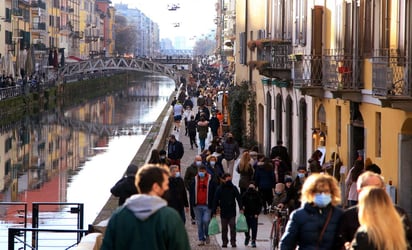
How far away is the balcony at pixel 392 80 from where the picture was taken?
54.9 feet

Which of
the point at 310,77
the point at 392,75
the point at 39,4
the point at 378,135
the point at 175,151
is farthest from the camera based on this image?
the point at 39,4

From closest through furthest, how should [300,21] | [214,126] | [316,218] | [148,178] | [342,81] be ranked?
[148,178]
[316,218]
[342,81]
[300,21]
[214,126]

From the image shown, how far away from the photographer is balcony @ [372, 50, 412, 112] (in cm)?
1673

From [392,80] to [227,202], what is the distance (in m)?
3.06

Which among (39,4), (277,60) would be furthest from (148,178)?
(39,4)

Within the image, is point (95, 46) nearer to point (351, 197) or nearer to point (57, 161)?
point (57, 161)

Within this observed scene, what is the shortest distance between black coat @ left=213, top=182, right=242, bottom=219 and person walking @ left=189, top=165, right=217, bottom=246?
1.11 ft

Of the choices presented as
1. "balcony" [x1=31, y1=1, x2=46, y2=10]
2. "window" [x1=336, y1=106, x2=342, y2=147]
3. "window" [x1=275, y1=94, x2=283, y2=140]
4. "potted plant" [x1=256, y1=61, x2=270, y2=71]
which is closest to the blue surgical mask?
"window" [x1=336, y1=106, x2=342, y2=147]

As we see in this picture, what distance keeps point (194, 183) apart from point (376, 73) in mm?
3278

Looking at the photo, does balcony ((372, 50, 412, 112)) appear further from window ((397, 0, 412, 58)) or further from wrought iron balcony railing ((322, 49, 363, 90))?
wrought iron balcony railing ((322, 49, 363, 90))

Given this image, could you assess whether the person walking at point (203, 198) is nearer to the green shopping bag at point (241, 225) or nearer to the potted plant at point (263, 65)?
the green shopping bag at point (241, 225)

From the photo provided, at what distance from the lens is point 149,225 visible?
7223mm

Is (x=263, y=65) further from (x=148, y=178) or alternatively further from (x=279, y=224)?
(x=148, y=178)

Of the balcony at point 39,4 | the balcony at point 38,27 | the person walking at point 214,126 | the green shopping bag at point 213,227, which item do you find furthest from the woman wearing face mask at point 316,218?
the balcony at point 38,27
